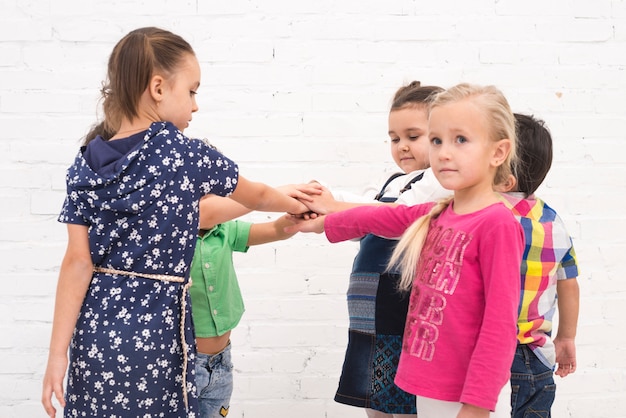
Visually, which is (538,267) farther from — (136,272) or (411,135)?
(136,272)

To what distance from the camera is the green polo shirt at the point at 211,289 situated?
2.07 m

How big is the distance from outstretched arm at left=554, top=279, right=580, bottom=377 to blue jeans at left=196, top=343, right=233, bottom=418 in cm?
89

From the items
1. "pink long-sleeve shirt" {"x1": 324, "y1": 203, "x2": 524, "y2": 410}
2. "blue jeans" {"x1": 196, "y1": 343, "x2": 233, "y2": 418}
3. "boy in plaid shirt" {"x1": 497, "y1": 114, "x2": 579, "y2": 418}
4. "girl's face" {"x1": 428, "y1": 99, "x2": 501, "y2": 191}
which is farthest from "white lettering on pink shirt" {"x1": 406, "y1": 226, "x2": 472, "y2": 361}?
"blue jeans" {"x1": 196, "y1": 343, "x2": 233, "y2": 418}

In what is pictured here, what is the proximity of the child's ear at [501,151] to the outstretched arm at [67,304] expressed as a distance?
90 cm

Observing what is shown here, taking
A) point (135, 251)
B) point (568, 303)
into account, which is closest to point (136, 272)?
point (135, 251)

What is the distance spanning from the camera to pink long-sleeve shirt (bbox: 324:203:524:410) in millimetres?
1536

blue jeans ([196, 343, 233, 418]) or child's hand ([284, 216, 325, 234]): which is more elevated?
child's hand ([284, 216, 325, 234])

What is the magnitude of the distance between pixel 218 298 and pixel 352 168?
0.87 metres

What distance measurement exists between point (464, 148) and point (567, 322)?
2.17 ft

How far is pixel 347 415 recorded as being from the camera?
112 inches

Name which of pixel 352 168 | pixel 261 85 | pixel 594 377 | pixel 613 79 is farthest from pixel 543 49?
pixel 594 377

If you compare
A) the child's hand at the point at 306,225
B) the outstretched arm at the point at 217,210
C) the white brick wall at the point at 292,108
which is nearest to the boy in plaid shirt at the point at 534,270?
the child's hand at the point at 306,225

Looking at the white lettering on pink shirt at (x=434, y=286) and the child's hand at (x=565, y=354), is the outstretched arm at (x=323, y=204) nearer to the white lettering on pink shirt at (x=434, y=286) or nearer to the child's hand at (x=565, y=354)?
the white lettering on pink shirt at (x=434, y=286)

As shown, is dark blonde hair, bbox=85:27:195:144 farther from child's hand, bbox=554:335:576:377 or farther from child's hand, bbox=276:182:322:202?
child's hand, bbox=554:335:576:377
